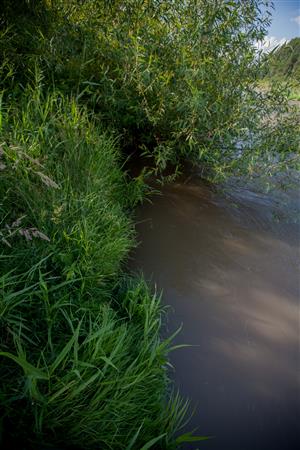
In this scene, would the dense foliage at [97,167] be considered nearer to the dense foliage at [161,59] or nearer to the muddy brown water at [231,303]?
the dense foliage at [161,59]

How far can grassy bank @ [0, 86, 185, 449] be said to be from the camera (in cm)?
127

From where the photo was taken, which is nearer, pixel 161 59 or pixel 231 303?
pixel 231 303

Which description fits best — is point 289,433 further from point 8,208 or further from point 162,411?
point 8,208

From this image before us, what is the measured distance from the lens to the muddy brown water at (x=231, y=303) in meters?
1.89

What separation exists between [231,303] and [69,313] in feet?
5.02

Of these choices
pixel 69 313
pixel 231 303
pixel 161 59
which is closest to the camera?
pixel 69 313

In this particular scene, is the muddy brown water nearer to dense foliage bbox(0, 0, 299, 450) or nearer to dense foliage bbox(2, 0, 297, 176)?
dense foliage bbox(0, 0, 299, 450)

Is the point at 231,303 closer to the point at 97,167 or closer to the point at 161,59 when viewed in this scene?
the point at 97,167

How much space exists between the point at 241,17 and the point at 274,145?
1.39m

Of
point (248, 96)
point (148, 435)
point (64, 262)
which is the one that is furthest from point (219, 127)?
point (148, 435)

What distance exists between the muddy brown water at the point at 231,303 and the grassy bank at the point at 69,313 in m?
0.35

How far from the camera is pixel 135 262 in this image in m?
2.80

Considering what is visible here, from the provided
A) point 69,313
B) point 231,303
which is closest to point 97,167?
point 69,313

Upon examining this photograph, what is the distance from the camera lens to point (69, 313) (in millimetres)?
1701
